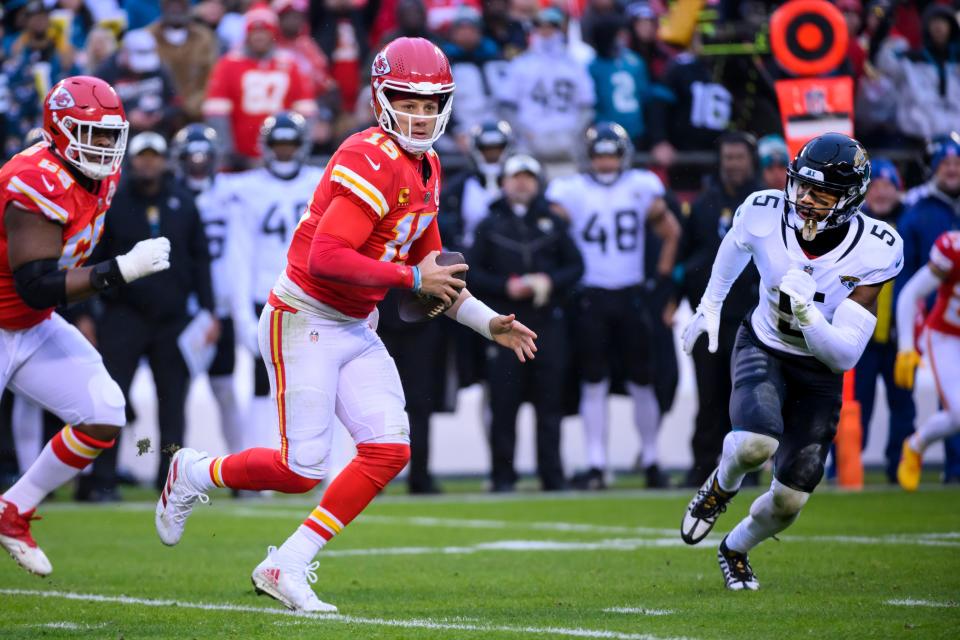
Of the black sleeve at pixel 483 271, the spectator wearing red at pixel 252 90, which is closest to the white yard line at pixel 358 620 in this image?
the black sleeve at pixel 483 271

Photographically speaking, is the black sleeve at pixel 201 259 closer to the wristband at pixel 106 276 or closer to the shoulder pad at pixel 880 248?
the wristband at pixel 106 276

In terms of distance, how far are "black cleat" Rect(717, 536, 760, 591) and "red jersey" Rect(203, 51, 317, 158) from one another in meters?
6.81

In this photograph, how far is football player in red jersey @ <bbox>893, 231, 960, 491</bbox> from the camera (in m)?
9.89

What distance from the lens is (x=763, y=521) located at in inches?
249

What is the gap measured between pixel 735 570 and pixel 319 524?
1.70 m

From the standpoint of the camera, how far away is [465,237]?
11656 millimetres

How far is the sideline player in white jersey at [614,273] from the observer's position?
37.8ft

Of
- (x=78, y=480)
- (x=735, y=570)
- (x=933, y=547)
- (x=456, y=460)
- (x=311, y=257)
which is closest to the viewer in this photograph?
(x=311, y=257)

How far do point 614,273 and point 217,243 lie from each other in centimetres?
280

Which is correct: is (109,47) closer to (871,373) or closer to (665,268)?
(665,268)

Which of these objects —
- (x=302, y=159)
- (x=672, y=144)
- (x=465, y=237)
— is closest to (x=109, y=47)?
(x=302, y=159)

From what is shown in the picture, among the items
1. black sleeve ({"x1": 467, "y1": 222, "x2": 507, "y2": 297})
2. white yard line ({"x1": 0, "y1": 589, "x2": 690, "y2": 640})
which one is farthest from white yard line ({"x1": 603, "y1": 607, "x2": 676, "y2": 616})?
black sleeve ({"x1": 467, "y1": 222, "x2": 507, "y2": 297})

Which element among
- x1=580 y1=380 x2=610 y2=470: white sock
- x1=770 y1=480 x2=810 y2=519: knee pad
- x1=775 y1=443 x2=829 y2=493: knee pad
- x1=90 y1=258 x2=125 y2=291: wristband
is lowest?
x1=580 y1=380 x2=610 y2=470: white sock

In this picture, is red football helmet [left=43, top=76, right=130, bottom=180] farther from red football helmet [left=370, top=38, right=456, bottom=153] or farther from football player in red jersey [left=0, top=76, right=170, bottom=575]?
red football helmet [left=370, top=38, right=456, bottom=153]
